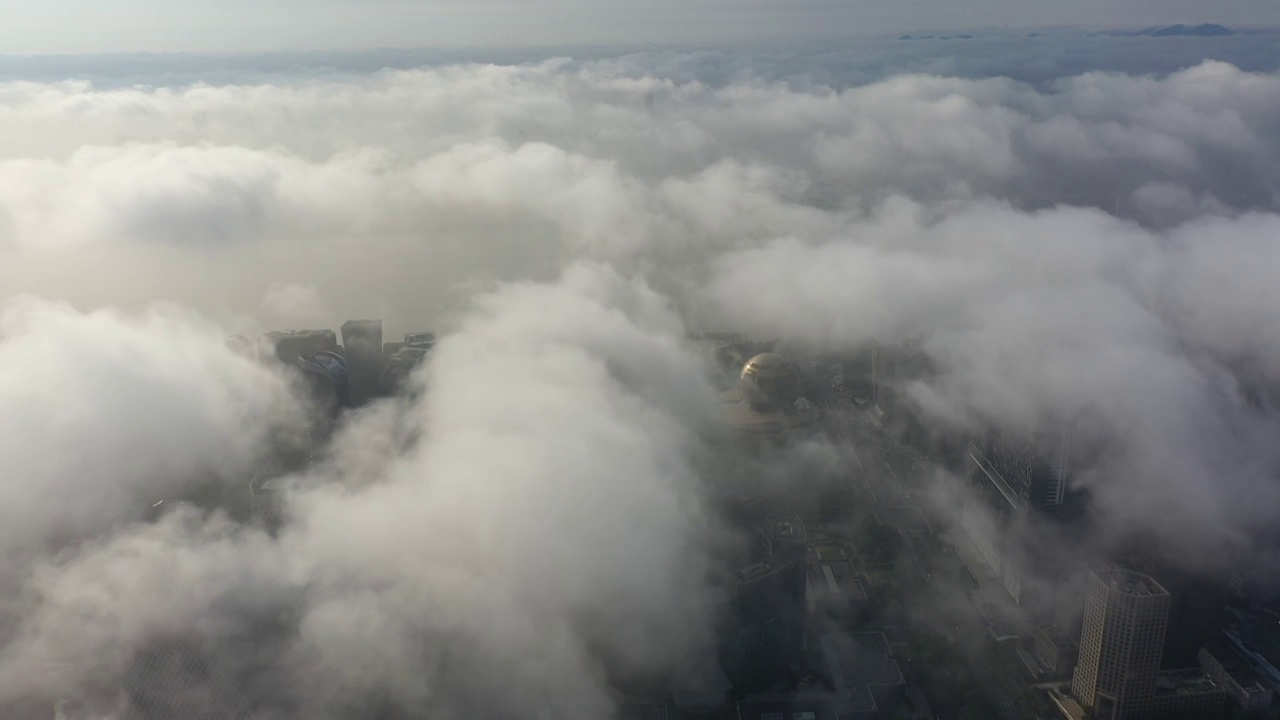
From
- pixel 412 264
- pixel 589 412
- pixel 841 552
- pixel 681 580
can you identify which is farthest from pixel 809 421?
pixel 412 264

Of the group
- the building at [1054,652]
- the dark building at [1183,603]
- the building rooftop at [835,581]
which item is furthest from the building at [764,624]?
the dark building at [1183,603]

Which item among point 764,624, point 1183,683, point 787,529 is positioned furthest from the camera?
point 787,529

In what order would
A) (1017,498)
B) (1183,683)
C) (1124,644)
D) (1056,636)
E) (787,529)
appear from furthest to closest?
(1017,498) → (787,529) → (1056,636) → (1183,683) → (1124,644)

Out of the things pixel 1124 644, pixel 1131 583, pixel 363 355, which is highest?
pixel 363 355

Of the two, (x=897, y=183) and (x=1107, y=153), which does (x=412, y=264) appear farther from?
(x=1107, y=153)

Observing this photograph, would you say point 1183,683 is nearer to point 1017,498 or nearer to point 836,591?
point 1017,498

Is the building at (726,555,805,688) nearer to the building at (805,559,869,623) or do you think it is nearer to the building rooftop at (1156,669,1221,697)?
the building at (805,559,869,623)

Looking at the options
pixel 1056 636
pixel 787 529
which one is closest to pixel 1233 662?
Result: pixel 1056 636
